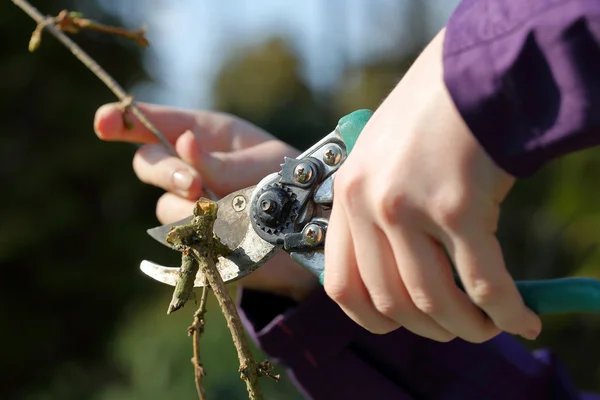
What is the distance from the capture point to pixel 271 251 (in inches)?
44.7

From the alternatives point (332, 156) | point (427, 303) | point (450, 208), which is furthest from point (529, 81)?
point (332, 156)

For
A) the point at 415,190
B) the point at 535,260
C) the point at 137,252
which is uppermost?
the point at 137,252

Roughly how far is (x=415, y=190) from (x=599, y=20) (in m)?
0.21

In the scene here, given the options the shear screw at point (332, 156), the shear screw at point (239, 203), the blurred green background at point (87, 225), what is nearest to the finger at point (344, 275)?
the shear screw at point (332, 156)

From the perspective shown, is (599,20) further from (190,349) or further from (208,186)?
(190,349)

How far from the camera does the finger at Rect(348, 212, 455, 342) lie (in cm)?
79

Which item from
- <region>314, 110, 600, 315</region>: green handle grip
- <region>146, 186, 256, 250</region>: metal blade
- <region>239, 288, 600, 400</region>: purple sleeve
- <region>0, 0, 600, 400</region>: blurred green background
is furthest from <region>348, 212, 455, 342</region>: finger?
<region>0, 0, 600, 400</region>: blurred green background

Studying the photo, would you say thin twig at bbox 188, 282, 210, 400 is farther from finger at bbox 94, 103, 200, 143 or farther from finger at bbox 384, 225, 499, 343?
finger at bbox 94, 103, 200, 143

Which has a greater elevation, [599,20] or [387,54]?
[387,54]

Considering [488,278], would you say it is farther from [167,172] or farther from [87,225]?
[87,225]

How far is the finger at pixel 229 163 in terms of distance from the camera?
144 cm

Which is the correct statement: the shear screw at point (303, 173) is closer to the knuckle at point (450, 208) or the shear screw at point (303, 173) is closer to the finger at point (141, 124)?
the knuckle at point (450, 208)

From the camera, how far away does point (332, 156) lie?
1091 mm

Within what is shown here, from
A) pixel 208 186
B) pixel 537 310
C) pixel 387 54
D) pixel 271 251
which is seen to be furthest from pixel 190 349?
pixel 387 54
